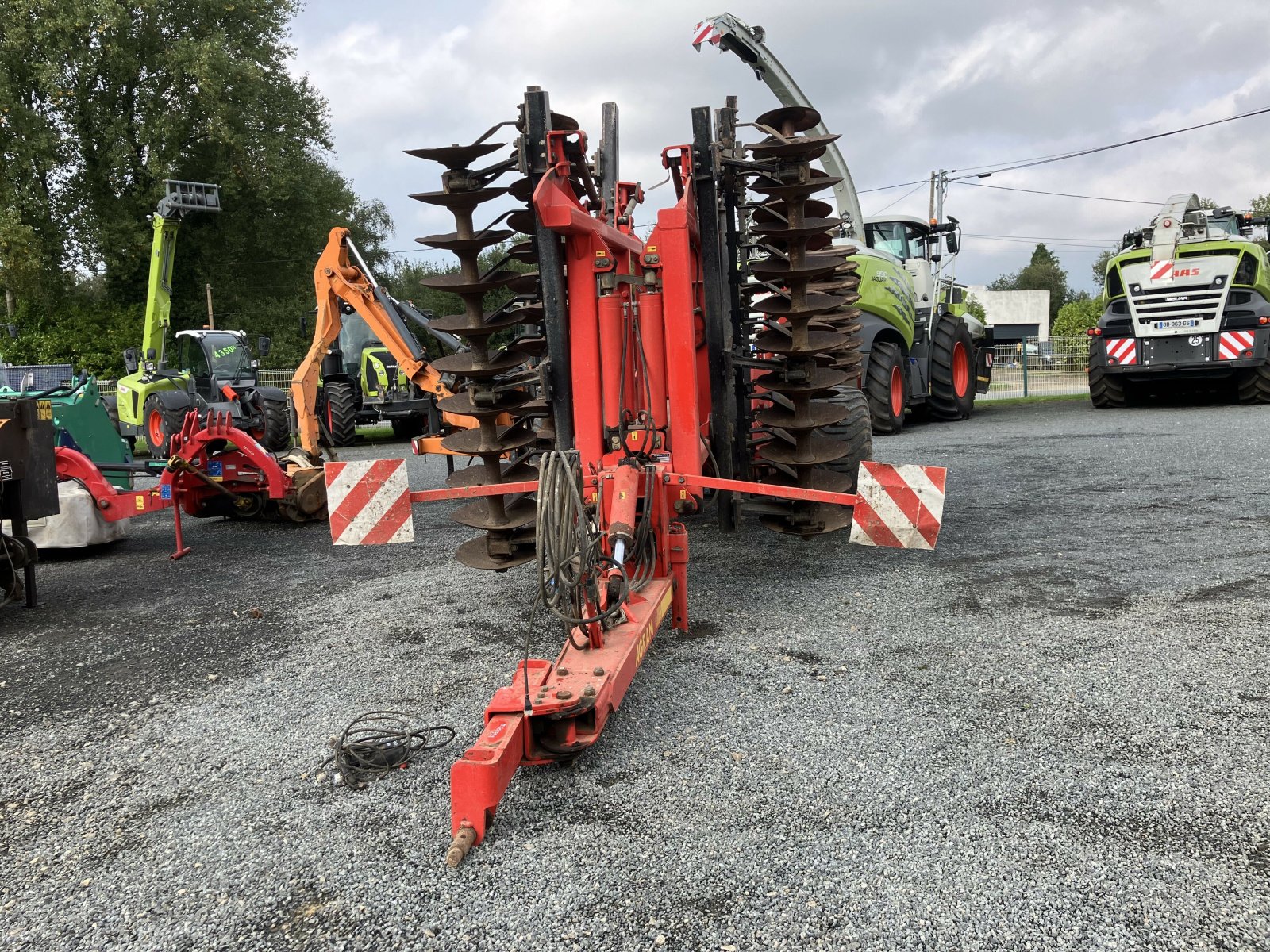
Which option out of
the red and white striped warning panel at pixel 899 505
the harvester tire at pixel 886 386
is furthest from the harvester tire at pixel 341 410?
the red and white striped warning panel at pixel 899 505

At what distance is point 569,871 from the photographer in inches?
94.8

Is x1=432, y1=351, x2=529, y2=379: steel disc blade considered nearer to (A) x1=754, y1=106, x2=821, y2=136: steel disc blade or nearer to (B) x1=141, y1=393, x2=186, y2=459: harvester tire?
(A) x1=754, y1=106, x2=821, y2=136: steel disc blade

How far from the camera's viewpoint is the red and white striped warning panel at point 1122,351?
13.2 m

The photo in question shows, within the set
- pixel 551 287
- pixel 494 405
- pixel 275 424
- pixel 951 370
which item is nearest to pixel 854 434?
pixel 551 287

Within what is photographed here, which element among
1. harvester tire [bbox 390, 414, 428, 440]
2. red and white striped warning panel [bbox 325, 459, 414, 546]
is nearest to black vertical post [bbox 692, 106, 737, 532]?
red and white striped warning panel [bbox 325, 459, 414, 546]

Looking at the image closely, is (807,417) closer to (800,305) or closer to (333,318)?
(800,305)

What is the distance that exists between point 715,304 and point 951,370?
32.8ft

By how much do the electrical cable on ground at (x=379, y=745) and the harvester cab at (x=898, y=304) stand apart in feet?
24.4

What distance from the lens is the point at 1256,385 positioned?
13109 millimetres

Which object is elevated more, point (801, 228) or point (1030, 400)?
point (801, 228)

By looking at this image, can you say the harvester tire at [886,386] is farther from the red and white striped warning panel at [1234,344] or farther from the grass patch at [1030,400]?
the grass patch at [1030,400]

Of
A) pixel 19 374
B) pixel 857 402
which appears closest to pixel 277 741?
pixel 857 402

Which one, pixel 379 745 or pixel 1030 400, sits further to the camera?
pixel 1030 400

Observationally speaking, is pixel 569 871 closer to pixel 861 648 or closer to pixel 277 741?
pixel 277 741
